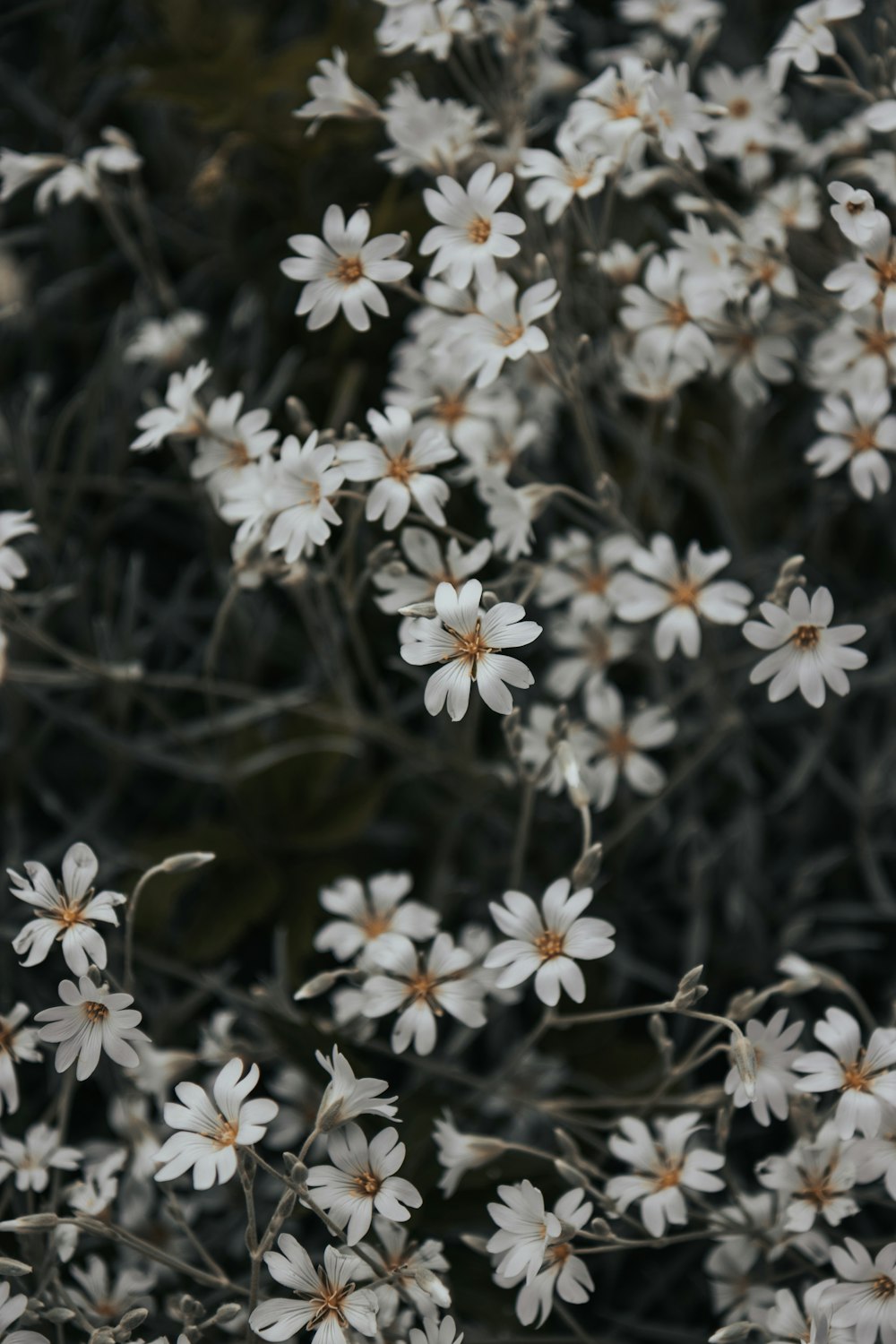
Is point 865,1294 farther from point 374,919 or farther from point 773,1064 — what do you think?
point 374,919

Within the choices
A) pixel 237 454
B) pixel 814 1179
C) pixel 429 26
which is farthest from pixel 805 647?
pixel 429 26

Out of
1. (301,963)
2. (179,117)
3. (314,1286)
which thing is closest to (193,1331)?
(314,1286)

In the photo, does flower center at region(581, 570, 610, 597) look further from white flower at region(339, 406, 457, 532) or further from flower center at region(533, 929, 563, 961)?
flower center at region(533, 929, 563, 961)

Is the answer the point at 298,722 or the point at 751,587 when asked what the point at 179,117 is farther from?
the point at 751,587

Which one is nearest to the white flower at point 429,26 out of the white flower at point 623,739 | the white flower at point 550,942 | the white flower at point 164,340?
the white flower at point 164,340

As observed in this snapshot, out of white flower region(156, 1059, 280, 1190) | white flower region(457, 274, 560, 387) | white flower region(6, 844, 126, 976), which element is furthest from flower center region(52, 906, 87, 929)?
white flower region(457, 274, 560, 387)
